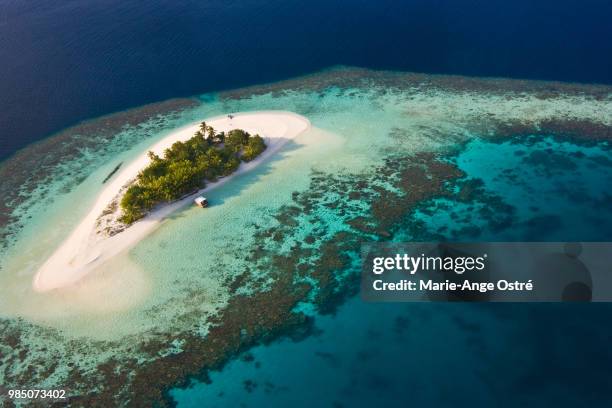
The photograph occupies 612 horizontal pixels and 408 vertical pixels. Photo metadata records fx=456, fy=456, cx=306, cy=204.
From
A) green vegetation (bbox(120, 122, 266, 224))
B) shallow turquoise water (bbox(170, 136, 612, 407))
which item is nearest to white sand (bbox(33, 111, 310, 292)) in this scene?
green vegetation (bbox(120, 122, 266, 224))

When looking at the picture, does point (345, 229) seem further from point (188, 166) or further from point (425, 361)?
point (188, 166)

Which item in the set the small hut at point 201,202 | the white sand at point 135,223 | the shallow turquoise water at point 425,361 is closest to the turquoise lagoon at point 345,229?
the shallow turquoise water at point 425,361

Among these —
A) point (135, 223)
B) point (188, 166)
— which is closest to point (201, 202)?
point (188, 166)

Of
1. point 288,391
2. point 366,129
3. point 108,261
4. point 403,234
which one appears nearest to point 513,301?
point 403,234

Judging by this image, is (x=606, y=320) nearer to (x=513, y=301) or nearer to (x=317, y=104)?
(x=513, y=301)

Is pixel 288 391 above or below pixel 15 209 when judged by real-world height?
below
